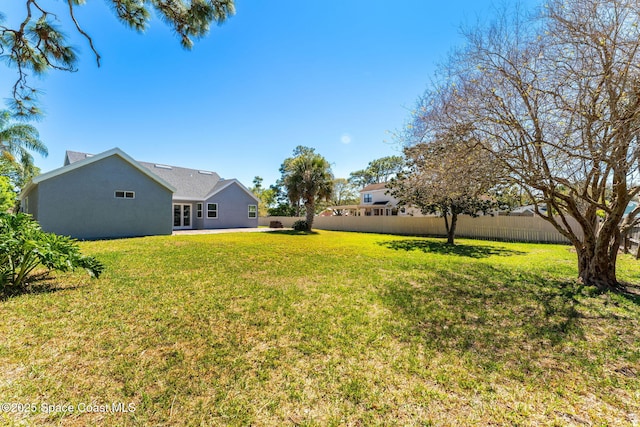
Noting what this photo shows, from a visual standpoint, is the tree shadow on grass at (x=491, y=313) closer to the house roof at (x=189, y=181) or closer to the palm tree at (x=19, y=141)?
the house roof at (x=189, y=181)

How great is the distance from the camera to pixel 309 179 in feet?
66.6

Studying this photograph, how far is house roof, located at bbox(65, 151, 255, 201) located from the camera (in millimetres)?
20703

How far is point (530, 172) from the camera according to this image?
5285mm

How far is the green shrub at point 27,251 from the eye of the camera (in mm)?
4527

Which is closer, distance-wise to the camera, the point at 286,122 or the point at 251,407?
the point at 251,407

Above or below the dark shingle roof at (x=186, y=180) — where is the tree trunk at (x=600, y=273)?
below

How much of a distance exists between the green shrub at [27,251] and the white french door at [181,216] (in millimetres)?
16206

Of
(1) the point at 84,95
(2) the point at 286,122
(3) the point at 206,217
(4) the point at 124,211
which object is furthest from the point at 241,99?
(3) the point at 206,217

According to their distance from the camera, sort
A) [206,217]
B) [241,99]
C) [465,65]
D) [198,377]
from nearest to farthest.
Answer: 1. [198,377]
2. [465,65]
3. [241,99]
4. [206,217]

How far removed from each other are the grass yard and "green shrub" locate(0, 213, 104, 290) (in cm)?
54

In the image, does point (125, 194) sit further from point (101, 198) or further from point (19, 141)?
point (19, 141)

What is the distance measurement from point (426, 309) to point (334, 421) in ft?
10.0

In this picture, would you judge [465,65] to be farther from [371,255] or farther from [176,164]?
[176,164]

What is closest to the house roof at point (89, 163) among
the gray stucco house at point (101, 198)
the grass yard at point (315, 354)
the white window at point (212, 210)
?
the gray stucco house at point (101, 198)
